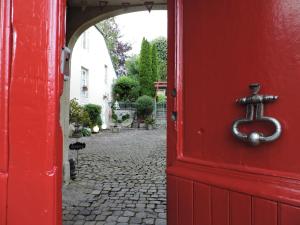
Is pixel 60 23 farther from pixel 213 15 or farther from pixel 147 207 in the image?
pixel 147 207

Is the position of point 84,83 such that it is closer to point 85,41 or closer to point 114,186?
point 85,41

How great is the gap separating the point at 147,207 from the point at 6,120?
3.24 meters

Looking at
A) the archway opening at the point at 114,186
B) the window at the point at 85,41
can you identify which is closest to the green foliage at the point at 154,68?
the window at the point at 85,41

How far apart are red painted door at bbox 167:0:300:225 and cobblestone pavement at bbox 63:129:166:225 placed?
2155 millimetres

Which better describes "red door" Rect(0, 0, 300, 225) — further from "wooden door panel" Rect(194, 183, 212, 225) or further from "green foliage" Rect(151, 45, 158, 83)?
"green foliage" Rect(151, 45, 158, 83)

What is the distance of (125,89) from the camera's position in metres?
23.1

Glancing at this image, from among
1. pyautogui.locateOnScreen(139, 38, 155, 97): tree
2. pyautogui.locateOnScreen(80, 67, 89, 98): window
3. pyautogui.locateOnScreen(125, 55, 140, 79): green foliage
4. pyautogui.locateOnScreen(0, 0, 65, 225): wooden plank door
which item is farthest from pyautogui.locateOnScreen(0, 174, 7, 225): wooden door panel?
pyautogui.locateOnScreen(125, 55, 140, 79): green foliage

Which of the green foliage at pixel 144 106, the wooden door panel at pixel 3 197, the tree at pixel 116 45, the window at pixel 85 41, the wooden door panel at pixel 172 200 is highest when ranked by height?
the tree at pixel 116 45

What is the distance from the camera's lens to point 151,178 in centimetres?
570

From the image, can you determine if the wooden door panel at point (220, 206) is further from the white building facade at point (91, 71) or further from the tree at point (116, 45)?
the tree at point (116, 45)

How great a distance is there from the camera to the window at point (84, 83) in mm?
15009

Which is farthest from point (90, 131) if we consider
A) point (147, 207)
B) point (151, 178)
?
point (147, 207)

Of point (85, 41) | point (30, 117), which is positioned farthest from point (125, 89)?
point (30, 117)

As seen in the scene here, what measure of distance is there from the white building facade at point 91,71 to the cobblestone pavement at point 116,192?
21.5 feet
